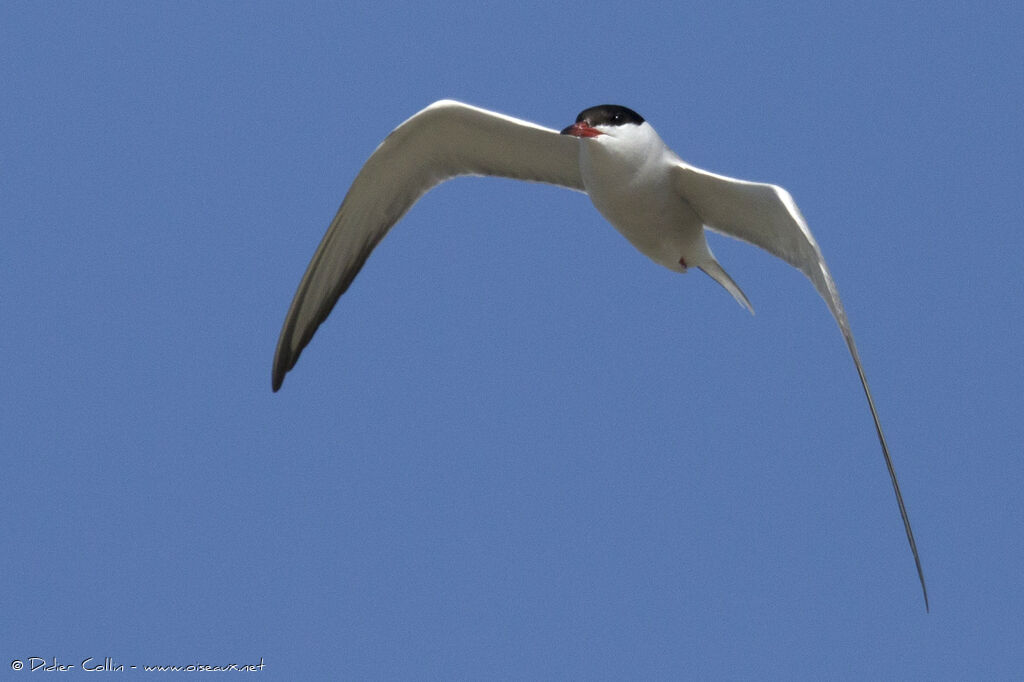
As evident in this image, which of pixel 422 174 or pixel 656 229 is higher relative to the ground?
pixel 422 174

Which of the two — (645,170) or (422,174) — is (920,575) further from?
(422,174)

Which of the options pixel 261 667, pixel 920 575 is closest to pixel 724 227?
pixel 920 575

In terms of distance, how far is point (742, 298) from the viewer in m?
7.40

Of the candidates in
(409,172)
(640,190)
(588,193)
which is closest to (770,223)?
(640,190)

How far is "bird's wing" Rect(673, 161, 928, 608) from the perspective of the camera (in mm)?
6016

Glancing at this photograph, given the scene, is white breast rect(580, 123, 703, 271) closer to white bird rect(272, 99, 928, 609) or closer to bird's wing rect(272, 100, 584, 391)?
white bird rect(272, 99, 928, 609)

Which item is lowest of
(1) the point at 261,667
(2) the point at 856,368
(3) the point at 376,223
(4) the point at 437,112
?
(1) the point at 261,667

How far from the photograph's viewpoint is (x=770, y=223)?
6.49 metres

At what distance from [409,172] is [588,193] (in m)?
1.23

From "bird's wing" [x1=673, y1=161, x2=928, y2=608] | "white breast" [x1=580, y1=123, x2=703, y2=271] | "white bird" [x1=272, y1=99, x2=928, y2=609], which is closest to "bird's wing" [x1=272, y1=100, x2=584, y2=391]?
"white bird" [x1=272, y1=99, x2=928, y2=609]

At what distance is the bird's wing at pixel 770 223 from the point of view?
6016 mm

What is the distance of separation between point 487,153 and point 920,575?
3.30 metres

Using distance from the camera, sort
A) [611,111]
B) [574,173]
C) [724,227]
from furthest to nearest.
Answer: [574,173] < [724,227] < [611,111]

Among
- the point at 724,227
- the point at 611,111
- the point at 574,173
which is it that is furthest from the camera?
the point at 574,173
